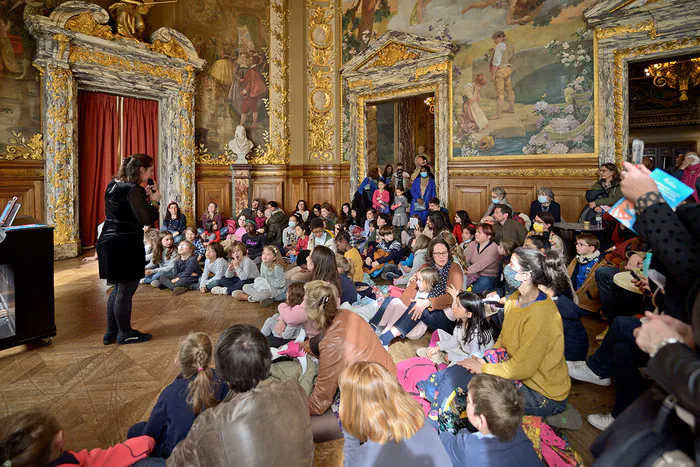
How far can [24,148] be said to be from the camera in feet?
27.0

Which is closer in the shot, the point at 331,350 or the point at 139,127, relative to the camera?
the point at 331,350

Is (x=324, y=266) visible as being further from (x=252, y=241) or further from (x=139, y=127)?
(x=139, y=127)

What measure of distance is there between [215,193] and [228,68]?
128 inches

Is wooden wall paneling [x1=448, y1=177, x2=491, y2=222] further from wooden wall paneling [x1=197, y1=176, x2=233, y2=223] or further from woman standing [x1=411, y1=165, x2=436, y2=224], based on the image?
wooden wall paneling [x1=197, y1=176, x2=233, y2=223]

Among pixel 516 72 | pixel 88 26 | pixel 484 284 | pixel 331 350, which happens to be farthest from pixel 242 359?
pixel 88 26

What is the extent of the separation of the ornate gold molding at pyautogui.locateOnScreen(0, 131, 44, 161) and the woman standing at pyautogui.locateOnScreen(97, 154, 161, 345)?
5833mm

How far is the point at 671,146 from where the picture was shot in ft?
40.8

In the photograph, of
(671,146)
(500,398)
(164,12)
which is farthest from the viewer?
(671,146)

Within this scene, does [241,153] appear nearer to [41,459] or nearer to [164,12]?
[164,12]

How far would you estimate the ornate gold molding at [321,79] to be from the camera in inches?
462

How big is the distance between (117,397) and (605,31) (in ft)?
28.9

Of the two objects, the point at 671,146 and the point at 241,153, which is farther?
the point at 671,146

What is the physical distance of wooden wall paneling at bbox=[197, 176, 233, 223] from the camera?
11242mm

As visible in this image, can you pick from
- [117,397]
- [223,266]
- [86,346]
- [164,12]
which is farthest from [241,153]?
[117,397]
